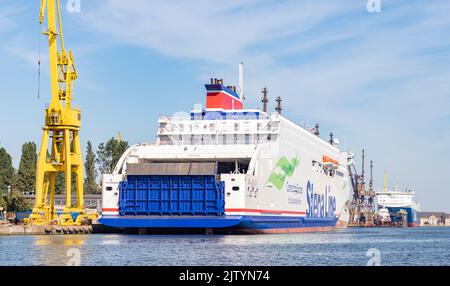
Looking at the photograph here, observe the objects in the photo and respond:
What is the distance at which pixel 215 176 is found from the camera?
187 feet

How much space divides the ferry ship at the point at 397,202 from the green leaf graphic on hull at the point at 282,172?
102161 millimetres

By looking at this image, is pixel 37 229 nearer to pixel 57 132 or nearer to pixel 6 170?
pixel 57 132

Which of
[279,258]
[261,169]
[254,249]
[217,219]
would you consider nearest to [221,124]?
[261,169]

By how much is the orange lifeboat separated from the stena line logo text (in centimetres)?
250

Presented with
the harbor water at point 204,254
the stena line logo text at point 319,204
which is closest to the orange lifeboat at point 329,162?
the stena line logo text at point 319,204

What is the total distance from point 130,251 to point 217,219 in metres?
16.5

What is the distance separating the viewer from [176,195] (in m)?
57.3

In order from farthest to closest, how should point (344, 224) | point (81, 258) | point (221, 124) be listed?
point (344, 224), point (221, 124), point (81, 258)

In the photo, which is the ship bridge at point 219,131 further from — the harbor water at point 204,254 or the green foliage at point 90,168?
the green foliage at point 90,168

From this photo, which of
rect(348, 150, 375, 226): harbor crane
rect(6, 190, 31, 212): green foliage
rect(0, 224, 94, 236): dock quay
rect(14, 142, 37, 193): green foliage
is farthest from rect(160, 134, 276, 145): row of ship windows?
rect(348, 150, 375, 226): harbor crane

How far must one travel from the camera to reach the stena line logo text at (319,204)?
3036 inches

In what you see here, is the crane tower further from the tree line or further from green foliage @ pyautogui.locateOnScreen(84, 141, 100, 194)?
green foliage @ pyautogui.locateOnScreen(84, 141, 100, 194)

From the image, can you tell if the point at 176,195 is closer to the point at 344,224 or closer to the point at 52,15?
the point at 52,15

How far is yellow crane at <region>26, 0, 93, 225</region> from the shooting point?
70562 millimetres
